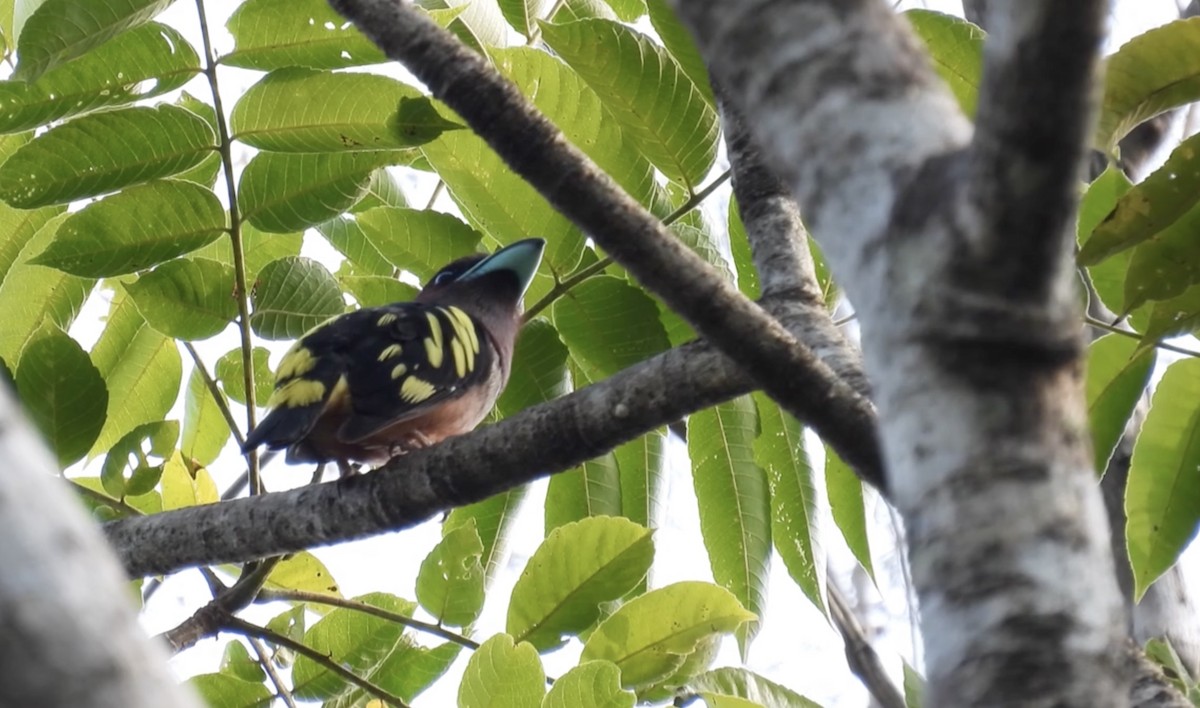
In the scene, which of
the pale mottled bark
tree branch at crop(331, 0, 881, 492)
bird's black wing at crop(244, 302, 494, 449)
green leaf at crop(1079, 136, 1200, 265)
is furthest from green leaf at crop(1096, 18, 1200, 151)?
bird's black wing at crop(244, 302, 494, 449)

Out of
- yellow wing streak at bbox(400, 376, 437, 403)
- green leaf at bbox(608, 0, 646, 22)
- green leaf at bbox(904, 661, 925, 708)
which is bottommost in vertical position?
green leaf at bbox(904, 661, 925, 708)

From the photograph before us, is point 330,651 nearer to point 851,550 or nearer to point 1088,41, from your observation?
point 851,550

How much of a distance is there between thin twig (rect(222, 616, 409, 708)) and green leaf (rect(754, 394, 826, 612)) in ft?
2.95

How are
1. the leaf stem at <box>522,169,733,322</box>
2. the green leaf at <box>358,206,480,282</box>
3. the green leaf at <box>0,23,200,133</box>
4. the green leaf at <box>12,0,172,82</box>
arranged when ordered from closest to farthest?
the green leaf at <box>12,0,172,82</box>, the green leaf at <box>0,23,200,133</box>, the leaf stem at <box>522,169,733,322</box>, the green leaf at <box>358,206,480,282</box>

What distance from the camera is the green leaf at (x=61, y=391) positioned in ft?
9.10

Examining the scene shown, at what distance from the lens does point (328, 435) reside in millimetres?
3256

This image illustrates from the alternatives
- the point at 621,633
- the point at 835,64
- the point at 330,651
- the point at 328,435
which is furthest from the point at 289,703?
the point at 835,64

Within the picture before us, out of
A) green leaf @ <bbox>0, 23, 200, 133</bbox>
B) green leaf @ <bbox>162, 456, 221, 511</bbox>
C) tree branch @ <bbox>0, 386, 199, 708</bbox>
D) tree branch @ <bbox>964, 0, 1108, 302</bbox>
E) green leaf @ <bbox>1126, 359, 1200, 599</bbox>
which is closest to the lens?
tree branch @ <bbox>0, 386, 199, 708</bbox>

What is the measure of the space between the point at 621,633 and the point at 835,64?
1.72m

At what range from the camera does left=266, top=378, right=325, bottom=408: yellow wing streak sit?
308 cm

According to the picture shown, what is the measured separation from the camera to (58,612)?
Result: 62cm

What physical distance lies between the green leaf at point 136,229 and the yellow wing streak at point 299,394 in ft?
1.40

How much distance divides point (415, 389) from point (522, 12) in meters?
0.96

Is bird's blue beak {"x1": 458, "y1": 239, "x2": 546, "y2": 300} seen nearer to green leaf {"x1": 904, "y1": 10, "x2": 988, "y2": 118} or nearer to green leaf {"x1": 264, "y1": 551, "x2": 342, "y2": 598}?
green leaf {"x1": 264, "y1": 551, "x2": 342, "y2": 598}
